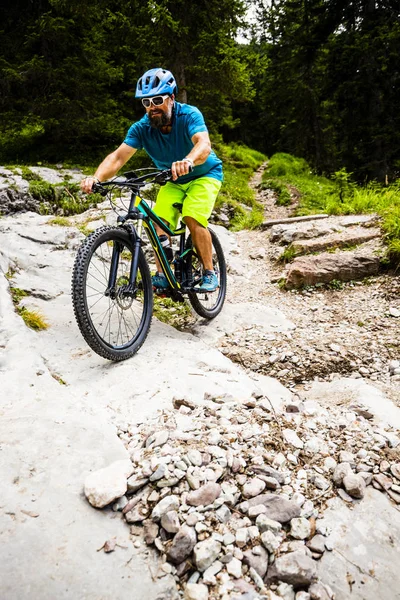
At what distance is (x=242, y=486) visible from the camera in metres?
1.77

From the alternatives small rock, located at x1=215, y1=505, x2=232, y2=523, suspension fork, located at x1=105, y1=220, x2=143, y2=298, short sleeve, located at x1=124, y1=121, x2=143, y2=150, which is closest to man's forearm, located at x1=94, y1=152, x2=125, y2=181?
short sleeve, located at x1=124, y1=121, x2=143, y2=150

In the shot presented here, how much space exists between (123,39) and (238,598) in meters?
14.7

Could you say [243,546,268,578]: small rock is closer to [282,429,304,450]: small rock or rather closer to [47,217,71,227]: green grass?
[282,429,304,450]: small rock

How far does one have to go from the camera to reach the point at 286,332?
401cm

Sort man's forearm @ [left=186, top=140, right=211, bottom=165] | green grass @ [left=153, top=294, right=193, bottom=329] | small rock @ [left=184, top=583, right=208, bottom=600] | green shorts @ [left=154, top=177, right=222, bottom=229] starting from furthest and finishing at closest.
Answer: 1. green grass @ [left=153, top=294, right=193, bottom=329]
2. green shorts @ [left=154, top=177, right=222, bottom=229]
3. man's forearm @ [left=186, top=140, right=211, bottom=165]
4. small rock @ [left=184, top=583, right=208, bottom=600]

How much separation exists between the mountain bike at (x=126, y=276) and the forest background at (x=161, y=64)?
9836 millimetres

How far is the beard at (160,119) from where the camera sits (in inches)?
135

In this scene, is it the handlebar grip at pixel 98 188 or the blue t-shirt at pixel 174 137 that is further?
the blue t-shirt at pixel 174 137

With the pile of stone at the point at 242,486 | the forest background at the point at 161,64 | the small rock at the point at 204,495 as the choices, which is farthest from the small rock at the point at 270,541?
the forest background at the point at 161,64

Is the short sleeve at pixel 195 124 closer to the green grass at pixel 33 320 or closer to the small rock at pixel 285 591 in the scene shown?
the green grass at pixel 33 320

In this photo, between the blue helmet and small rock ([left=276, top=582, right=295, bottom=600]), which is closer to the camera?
small rock ([left=276, top=582, right=295, bottom=600])

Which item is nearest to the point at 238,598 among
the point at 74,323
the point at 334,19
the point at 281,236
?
the point at 74,323

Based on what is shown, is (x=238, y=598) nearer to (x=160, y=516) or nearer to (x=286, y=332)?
(x=160, y=516)

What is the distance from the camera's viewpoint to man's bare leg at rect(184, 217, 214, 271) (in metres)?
3.86
